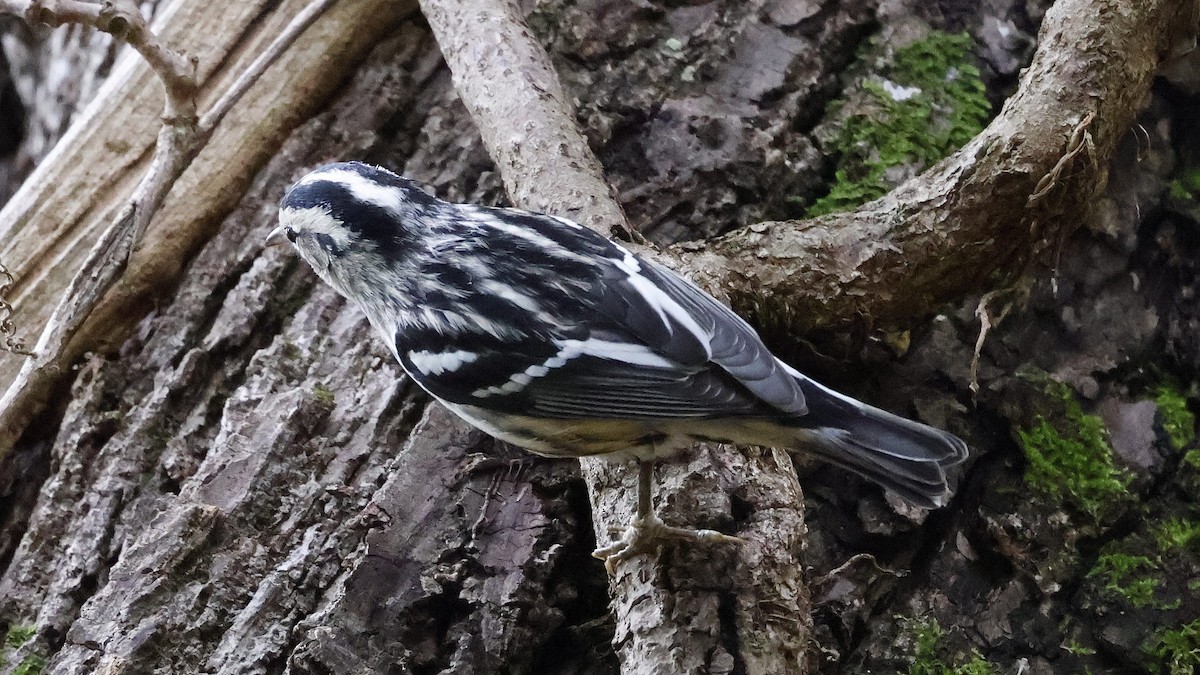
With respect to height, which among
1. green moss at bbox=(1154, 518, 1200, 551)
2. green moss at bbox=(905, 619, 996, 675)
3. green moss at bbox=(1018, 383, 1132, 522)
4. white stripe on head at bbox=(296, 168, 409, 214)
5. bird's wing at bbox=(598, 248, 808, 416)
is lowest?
green moss at bbox=(905, 619, 996, 675)

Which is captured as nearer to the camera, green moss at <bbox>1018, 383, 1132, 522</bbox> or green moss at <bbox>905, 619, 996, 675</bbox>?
green moss at <bbox>905, 619, 996, 675</bbox>

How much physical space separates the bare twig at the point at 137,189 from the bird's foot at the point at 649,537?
60.1 inches

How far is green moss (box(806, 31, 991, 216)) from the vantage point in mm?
A: 2744

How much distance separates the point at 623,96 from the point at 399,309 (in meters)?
1.09

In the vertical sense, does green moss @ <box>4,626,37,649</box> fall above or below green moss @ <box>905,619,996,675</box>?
below

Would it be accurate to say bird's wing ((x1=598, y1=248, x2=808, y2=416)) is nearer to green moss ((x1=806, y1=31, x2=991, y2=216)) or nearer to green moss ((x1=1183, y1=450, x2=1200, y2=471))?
green moss ((x1=806, y1=31, x2=991, y2=216))

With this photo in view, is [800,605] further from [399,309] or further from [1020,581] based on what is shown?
[399,309]

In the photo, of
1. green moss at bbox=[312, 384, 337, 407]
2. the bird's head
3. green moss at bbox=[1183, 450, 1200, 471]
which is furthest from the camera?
green moss at bbox=[312, 384, 337, 407]

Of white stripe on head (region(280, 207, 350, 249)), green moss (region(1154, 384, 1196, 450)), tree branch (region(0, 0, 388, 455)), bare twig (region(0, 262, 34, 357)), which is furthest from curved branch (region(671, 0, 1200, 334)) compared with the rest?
bare twig (region(0, 262, 34, 357))

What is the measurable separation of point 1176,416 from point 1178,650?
0.60 m

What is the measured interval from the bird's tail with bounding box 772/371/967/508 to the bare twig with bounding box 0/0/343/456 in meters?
1.82

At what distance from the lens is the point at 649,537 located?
1812 mm

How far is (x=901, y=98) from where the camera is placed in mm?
2887

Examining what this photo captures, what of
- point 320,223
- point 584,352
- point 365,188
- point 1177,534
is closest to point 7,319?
point 320,223
